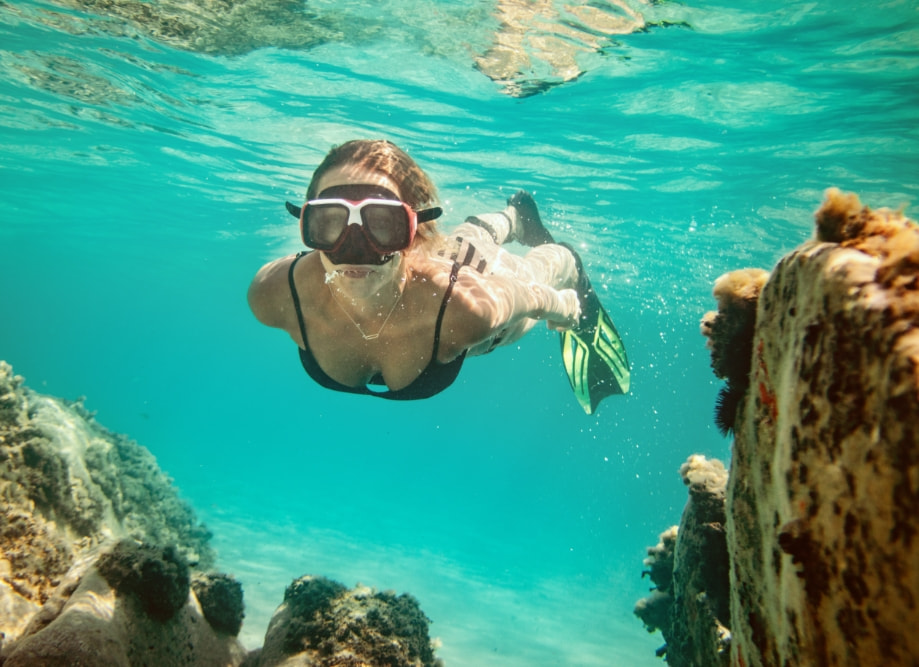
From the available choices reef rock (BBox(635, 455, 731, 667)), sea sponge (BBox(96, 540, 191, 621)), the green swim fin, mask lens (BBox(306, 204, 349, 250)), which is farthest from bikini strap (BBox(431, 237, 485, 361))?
the green swim fin

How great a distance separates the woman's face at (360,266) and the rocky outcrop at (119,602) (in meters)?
2.43

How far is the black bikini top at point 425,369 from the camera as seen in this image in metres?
4.65

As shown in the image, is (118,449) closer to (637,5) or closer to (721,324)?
(721,324)

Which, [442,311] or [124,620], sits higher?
[442,311]

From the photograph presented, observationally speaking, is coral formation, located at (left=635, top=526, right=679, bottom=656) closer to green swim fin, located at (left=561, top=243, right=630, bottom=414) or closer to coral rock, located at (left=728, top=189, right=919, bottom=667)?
green swim fin, located at (left=561, top=243, right=630, bottom=414)

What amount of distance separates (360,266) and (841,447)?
11.3ft

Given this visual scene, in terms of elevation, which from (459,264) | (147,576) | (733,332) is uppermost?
(459,264)

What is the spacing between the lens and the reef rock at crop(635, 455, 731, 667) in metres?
3.42

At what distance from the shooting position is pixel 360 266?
4.12 metres

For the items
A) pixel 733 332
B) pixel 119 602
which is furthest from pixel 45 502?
pixel 733 332

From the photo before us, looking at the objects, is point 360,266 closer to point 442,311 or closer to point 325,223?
point 325,223

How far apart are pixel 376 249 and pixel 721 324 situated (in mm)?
2558

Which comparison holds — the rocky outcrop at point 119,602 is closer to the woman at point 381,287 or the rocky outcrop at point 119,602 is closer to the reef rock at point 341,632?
the reef rock at point 341,632

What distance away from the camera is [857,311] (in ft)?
4.05
